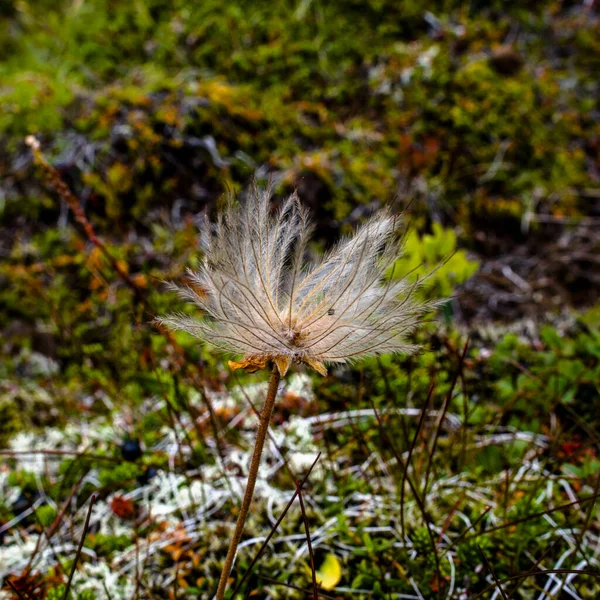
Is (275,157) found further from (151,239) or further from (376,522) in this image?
(376,522)

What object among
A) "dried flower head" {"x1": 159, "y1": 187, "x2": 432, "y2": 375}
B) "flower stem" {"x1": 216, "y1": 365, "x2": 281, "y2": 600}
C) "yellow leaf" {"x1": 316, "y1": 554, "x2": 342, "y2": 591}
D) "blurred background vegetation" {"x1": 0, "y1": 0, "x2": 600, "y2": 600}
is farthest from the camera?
"blurred background vegetation" {"x1": 0, "y1": 0, "x2": 600, "y2": 600}

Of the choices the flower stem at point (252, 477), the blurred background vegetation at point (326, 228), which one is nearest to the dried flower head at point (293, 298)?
the flower stem at point (252, 477)

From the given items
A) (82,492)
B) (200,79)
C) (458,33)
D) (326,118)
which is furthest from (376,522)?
(458,33)

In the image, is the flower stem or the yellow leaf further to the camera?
the yellow leaf

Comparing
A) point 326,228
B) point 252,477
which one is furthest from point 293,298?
point 326,228

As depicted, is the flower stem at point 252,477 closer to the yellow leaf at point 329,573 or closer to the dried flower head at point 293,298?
the dried flower head at point 293,298

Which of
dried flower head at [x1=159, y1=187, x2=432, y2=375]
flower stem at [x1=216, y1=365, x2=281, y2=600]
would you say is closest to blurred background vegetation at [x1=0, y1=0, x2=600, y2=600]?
dried flower head at [x1=159, y1=187, x2=432, y2=375]

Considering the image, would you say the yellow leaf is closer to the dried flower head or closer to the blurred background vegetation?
the blurred background vegetation
